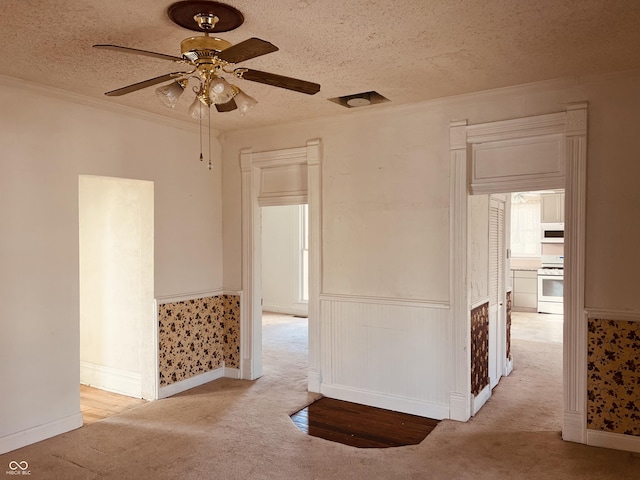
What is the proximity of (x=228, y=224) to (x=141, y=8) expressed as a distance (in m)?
3.04

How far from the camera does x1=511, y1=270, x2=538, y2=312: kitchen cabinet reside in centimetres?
953

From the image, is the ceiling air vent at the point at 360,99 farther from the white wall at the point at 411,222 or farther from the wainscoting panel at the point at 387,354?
the wainscoting panel at the point at 387,354

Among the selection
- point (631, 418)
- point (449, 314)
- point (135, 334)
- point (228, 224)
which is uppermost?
point (228, 224)

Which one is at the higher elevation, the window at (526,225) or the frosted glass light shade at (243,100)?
the frosted glass light shade at (243,100)

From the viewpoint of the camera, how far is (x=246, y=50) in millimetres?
2102

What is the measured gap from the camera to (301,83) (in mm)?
2461

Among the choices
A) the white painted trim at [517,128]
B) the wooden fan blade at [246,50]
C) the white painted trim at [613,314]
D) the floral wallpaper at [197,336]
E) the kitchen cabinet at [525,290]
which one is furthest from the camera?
the kitchen cabinet at [525,290]

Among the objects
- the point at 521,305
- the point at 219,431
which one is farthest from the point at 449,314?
the point at 521,305

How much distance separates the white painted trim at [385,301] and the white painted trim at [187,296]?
1.25m

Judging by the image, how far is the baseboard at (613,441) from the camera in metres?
3.37

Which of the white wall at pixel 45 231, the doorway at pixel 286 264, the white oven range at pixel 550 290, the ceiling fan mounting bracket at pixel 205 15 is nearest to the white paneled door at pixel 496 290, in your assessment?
the ceiling fan mounting bracket at pixel 205 15

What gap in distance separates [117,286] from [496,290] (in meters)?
3.72

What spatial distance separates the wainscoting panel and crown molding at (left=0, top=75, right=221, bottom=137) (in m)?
2.22

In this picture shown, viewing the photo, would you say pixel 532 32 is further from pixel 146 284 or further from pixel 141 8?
pixel 146 284
